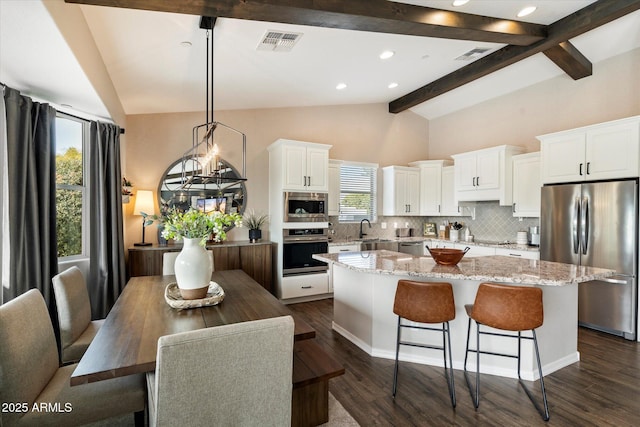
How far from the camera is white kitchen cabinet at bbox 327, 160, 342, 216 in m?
5.52

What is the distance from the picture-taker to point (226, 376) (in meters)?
1.22

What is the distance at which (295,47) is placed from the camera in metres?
3.43

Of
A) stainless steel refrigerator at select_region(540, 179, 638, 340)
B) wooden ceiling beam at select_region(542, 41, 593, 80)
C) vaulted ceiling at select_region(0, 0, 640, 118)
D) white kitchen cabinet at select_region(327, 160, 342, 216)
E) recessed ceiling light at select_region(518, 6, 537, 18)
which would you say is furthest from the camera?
white kitchen cabinet at select_region(327, 160, 342, 216)

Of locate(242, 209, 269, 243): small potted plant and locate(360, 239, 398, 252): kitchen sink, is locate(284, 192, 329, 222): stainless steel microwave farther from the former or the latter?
locate(360, 239, 398, 252): kitchen sink

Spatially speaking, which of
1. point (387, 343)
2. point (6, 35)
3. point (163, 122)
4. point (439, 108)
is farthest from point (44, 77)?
point (439, 108)

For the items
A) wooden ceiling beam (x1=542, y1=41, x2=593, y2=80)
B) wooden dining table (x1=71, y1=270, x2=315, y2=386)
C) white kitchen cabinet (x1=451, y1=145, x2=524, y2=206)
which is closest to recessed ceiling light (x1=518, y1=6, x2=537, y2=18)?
wooden ceiling beam (x1=542, y1=41, x2=593, y2=80)

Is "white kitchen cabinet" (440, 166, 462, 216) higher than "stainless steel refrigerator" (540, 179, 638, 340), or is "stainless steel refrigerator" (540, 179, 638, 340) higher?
"white kitchen cabinet" (440, 166, 462, 216)

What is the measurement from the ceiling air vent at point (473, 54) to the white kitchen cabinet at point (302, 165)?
2.31m

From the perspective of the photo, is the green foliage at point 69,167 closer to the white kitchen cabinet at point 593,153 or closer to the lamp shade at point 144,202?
the lamp shade at point 144,202

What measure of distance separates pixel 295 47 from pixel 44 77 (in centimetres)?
227

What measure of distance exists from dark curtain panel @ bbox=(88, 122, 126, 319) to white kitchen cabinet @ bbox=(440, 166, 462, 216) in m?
5.36

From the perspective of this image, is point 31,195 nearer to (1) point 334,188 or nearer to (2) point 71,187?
(2) point 71,187

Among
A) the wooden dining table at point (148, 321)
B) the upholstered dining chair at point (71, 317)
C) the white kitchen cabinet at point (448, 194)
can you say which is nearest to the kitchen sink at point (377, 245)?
the white kitchen cabinet at point (448, 194)

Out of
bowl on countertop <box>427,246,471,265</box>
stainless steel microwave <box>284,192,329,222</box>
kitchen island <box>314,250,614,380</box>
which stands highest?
stainless steel microwave <box>284,192,329,222</box>
